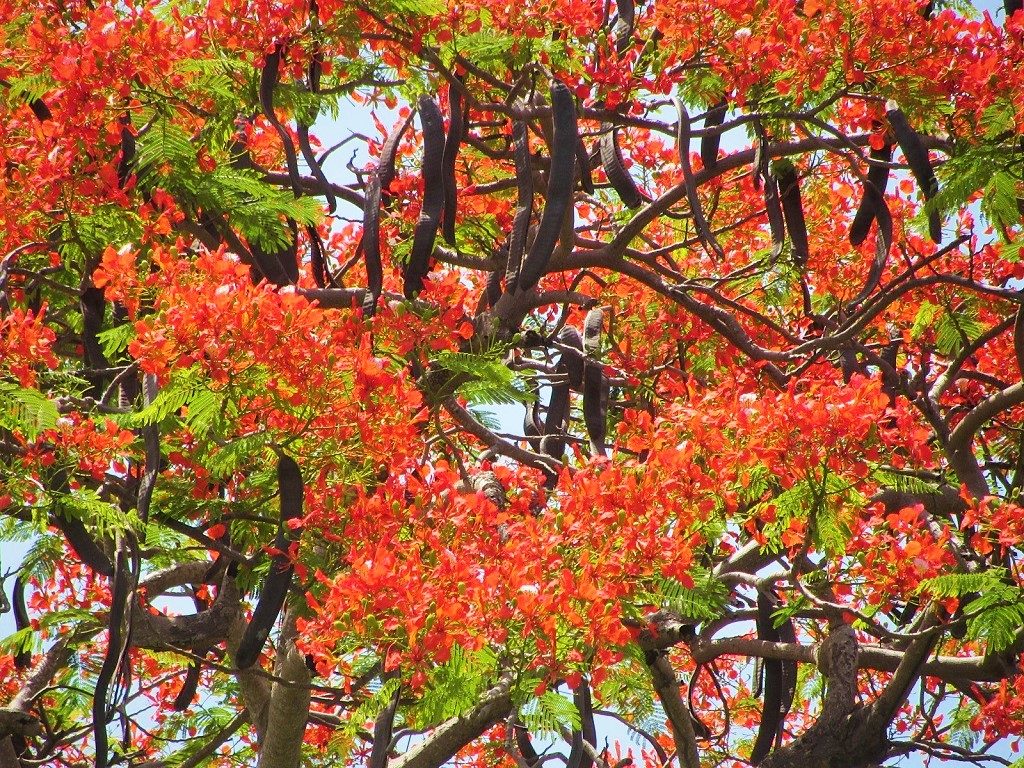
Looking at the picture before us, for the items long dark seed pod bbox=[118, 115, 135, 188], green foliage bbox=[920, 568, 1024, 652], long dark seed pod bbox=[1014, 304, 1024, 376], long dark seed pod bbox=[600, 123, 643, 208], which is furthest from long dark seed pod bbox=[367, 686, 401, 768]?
long dark seed pod bbox=[1014, 304, 1024, 376]

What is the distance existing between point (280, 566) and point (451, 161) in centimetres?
197

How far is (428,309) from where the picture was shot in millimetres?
5484

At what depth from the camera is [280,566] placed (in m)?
4.65

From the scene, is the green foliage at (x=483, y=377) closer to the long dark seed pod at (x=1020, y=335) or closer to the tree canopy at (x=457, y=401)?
the tree canopy at (x=457, y=401)

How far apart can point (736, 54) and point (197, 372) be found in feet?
10.2

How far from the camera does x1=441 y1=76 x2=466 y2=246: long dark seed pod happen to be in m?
5.31

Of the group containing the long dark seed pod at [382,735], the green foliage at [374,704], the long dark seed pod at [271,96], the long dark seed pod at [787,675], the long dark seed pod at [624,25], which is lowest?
the long dark seed pod at [382,735]

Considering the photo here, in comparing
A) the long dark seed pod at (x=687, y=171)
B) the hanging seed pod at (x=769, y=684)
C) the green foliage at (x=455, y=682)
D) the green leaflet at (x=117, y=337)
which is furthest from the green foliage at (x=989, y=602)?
the green leaflet at (x=117, y=337)

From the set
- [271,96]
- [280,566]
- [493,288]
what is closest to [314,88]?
[271,96]

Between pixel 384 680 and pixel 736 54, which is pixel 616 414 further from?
pixel 384 680

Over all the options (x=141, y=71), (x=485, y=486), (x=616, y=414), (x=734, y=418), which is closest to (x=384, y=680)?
(x=485, y=486)

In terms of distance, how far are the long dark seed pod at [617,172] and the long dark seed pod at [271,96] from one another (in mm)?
1486

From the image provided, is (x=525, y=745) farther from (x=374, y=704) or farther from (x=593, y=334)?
(x=593, y=334)

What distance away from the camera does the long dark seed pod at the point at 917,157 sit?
551 centimetres
